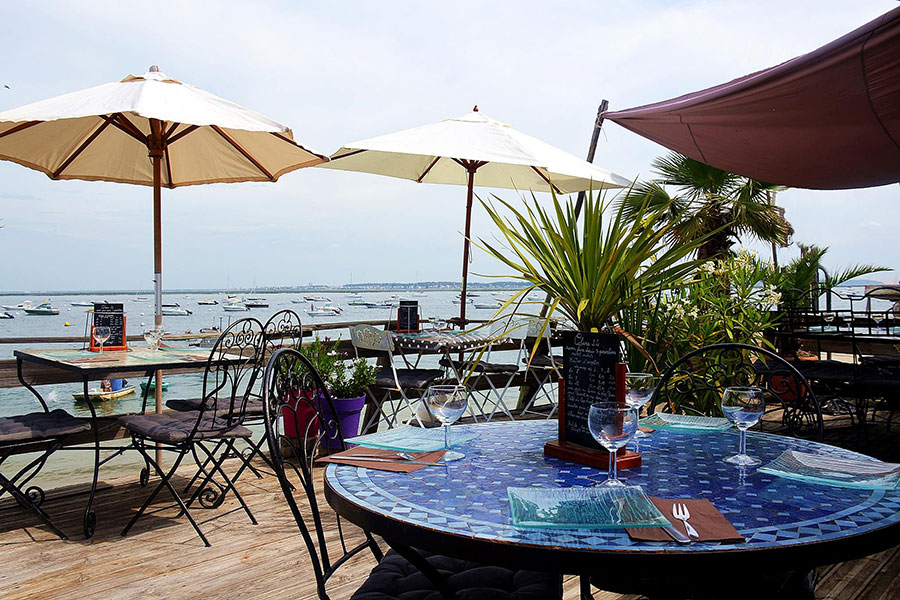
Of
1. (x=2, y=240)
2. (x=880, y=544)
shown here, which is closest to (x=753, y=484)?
(x=880, y=544)

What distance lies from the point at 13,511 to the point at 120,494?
1.73 feet

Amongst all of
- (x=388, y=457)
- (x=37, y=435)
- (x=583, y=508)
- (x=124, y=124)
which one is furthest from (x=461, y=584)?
(x=124, y=124)

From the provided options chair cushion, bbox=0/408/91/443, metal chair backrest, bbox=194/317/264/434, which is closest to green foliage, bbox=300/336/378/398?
metal chair backrest, bbox=194/317/264/434

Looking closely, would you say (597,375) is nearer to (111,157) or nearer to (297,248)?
(111,157)

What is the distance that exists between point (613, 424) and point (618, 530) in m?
0.27

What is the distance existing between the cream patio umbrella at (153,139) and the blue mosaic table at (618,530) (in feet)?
9.03

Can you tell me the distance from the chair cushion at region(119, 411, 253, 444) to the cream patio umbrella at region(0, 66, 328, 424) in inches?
21.3

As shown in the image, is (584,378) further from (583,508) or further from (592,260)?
(583,508)

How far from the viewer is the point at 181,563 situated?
2.84m

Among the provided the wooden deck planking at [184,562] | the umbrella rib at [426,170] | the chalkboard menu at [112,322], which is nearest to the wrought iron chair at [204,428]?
the wooden deck planking at [184,562]

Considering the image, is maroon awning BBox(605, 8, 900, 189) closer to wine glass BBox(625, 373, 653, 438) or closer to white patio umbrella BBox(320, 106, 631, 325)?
white patio umbrella BBox(320, 106, 631, 325)

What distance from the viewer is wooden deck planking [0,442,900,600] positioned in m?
2.56

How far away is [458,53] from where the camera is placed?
7.71 meters

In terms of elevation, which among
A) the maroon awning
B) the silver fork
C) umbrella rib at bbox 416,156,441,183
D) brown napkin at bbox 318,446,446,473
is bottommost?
brown napkin at bbox 318,446,446,473
